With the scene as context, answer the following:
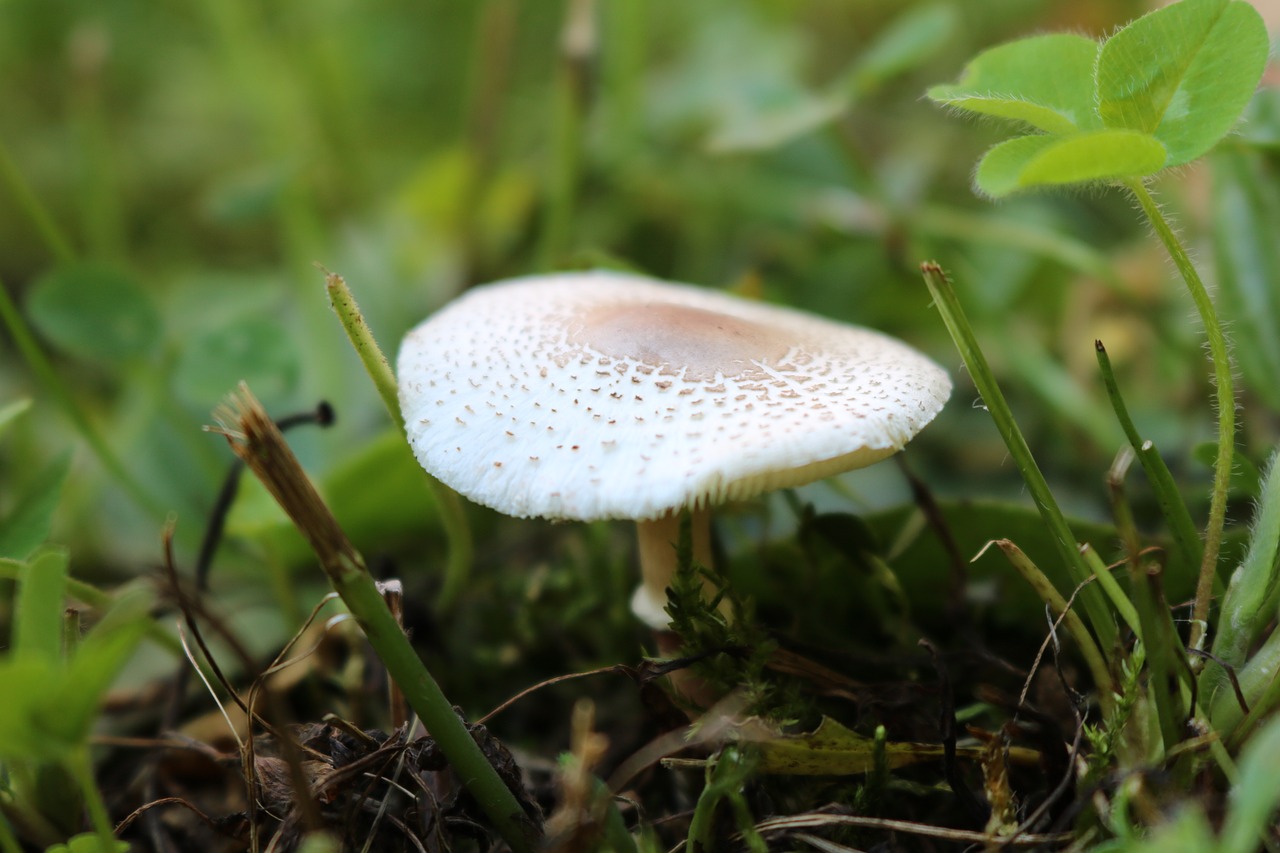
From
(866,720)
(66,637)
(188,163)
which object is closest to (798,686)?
(866,720)

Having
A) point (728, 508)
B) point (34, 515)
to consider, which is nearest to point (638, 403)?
point (728, 508)

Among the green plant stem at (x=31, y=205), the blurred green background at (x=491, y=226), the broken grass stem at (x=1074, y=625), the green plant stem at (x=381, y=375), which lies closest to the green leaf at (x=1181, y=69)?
the broken grass stem at (x=1074, y=625)

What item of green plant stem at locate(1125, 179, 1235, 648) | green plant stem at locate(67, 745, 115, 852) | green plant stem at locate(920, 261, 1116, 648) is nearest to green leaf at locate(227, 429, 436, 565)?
green plant stem at locate(67, 745, 115, 852)

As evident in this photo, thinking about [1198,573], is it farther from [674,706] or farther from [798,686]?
[674,706]

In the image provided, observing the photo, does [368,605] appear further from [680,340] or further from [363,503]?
[363,503]

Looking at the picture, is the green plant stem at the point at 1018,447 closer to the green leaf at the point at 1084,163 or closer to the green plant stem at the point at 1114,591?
the green plant stem at the point at 1114,591

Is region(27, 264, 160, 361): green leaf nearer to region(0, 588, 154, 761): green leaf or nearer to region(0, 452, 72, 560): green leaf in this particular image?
region(0, 452, 72, 560): green leaf
